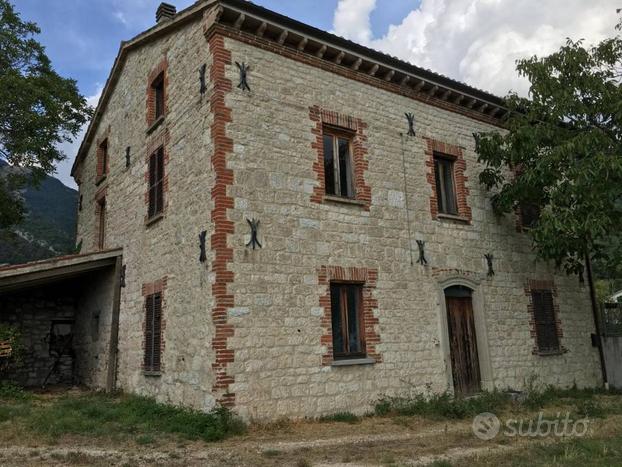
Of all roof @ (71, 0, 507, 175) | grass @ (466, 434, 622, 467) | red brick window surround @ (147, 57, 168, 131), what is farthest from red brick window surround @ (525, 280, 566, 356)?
red brick window surround @ (147, 57, 168, 131)

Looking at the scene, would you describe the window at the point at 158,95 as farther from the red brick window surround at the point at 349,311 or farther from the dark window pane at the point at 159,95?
the red brick window surround at the point at 349,311

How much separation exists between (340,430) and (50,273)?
24.3 ft

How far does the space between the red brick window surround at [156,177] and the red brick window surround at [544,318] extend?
8656 millimetres

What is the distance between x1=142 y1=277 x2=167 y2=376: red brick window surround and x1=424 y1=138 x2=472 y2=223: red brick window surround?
6099 mm

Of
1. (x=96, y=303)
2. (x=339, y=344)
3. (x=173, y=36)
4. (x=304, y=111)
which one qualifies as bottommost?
(x=339, y=344)

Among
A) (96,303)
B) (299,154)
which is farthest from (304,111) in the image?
(96,303)

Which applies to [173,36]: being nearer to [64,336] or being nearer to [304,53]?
[304,53]

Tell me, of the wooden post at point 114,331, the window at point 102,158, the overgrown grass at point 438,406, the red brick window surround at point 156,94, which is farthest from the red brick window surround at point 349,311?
the window at point 102,158

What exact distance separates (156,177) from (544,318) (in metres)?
9.73

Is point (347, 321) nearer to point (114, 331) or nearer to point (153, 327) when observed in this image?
point (153, 327)

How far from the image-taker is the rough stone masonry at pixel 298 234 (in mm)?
8312

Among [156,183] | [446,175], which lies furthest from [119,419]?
[446,175]

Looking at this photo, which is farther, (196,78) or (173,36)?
(173,36)

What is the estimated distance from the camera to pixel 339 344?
916 cm
